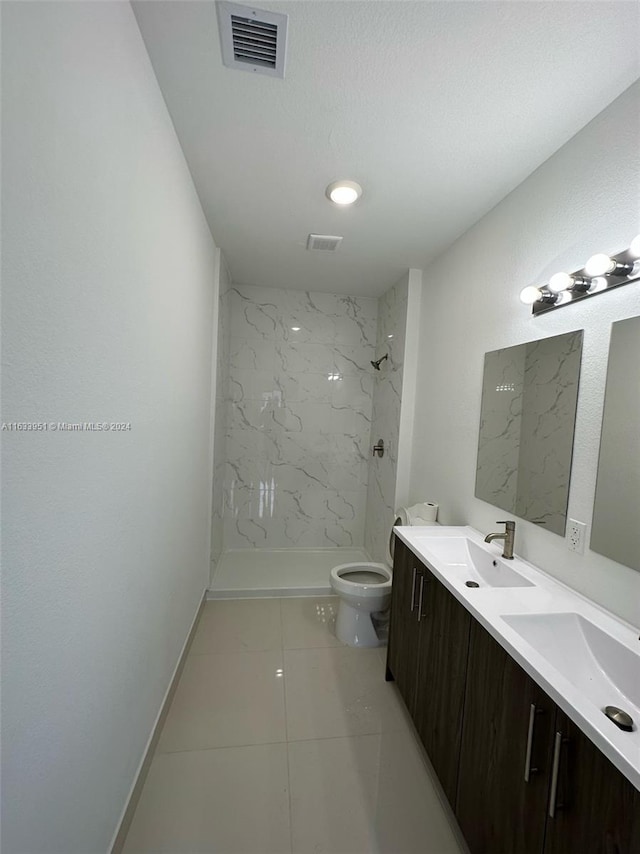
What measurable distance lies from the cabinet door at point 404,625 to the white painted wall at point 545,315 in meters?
0.43

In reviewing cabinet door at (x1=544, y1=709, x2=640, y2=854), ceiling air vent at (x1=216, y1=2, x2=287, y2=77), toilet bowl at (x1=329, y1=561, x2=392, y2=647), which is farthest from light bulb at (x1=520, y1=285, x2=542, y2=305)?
toilet bowl at (x1=329, y1=561, x2=392, y2=647)

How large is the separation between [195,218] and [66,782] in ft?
7.10

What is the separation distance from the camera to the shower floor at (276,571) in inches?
111

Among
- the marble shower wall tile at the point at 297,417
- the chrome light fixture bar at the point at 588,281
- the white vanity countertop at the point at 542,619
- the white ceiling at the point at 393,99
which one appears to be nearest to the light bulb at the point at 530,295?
the chrome light fixture bar at the point at 588,281

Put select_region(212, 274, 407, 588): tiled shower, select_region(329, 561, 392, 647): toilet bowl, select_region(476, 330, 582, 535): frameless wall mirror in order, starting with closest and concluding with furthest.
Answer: select_region(476, 330, 582, 535): frameless wall mirror
select_region(329, 561, 392, 647): toilet bowl
select_region(212, 274, 407, 588): tiled shower

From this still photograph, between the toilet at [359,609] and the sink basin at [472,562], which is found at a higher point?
the sink basin at [472,562]

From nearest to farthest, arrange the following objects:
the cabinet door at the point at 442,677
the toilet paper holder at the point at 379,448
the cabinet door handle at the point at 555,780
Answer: the cabinet door handle at the point at 555,780 < the cabinet door at the point at 442,677 < the toilet paper holder at the point at 379,448

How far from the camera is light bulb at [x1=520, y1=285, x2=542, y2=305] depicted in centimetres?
147

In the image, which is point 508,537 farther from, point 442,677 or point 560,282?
point 560,282

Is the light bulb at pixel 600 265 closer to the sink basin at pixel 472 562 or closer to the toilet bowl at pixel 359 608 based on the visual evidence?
the sink basin at pixel 472 562

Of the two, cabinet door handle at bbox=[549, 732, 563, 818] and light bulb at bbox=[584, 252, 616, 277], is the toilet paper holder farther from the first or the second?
cabinet door handle at bbox=[549, 732, 563, 818]

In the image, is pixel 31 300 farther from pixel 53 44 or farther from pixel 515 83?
pixel 515 83

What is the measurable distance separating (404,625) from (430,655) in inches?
11.5

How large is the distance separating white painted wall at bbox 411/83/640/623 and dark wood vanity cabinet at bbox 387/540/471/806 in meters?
0.43
